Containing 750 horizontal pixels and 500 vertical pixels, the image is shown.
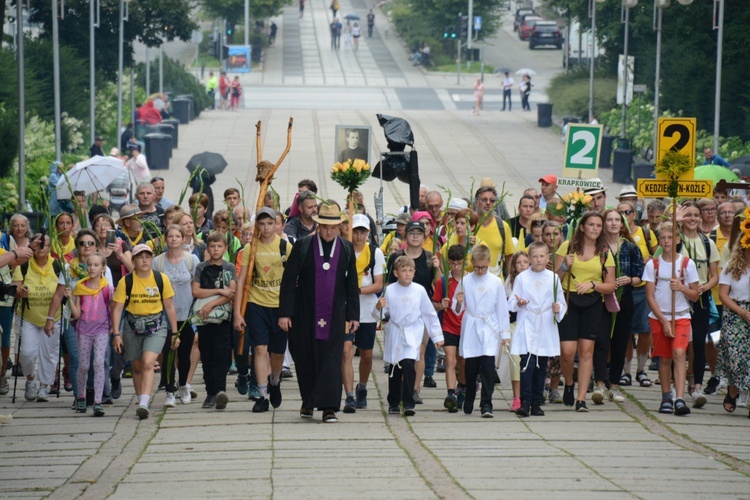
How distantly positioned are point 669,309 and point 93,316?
16.5 ft

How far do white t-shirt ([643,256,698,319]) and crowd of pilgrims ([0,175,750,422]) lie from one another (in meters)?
0.01

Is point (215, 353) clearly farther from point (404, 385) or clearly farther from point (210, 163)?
point (210, 163)

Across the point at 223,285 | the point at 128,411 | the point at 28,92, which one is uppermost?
the point at 28,92

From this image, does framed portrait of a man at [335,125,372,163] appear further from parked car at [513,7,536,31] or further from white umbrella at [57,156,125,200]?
parked car at [513,7,536,31]

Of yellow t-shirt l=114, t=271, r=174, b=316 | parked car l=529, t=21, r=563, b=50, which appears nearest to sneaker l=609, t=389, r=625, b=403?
yellow t-shirt l=114, t=271, r=174, b=316

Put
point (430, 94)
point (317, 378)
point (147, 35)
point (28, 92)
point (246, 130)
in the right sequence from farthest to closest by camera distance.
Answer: point (430, 94), point (246, 130), point (147, 35), point (28, 92), point (317, 378)

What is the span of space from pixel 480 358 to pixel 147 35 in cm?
3323

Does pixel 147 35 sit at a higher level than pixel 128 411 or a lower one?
higher

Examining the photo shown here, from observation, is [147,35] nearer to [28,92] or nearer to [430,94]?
[28,92]

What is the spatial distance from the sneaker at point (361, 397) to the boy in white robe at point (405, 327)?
0.40 m

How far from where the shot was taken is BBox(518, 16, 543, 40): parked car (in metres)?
87.2

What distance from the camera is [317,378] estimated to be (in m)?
12.5

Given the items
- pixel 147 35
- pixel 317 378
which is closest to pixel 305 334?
pixel 317 378

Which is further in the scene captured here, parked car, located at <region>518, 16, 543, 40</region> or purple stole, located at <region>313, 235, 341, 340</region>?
parked car, located at <region>518, 16, 543, 40</region>
